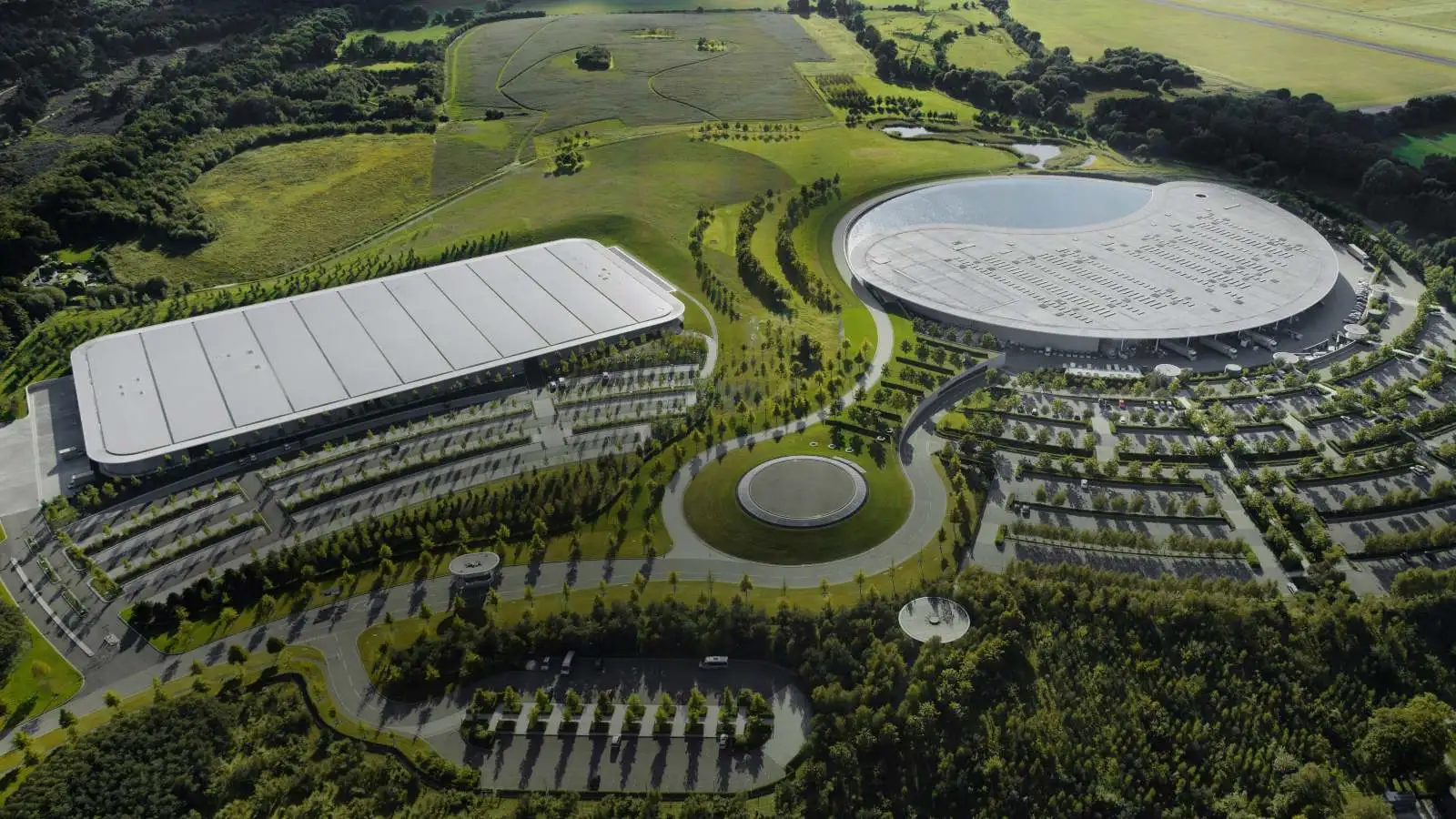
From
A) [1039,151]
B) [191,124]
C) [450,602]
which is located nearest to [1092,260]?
[1039,151]

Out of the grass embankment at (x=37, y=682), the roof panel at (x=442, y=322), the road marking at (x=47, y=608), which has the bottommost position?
the road marking at (x=47, y=608)

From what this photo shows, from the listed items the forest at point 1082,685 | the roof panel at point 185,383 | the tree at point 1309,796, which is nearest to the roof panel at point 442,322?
the roof panel at point 185,383

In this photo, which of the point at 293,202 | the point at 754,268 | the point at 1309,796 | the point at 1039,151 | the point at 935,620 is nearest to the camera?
the point at 1309,796

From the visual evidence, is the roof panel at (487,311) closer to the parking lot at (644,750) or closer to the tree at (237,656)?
the tree at (237,656)

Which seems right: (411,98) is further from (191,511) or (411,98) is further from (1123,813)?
(1123,813)

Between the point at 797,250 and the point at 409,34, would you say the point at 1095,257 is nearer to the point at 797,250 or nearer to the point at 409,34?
the point at 797,250
